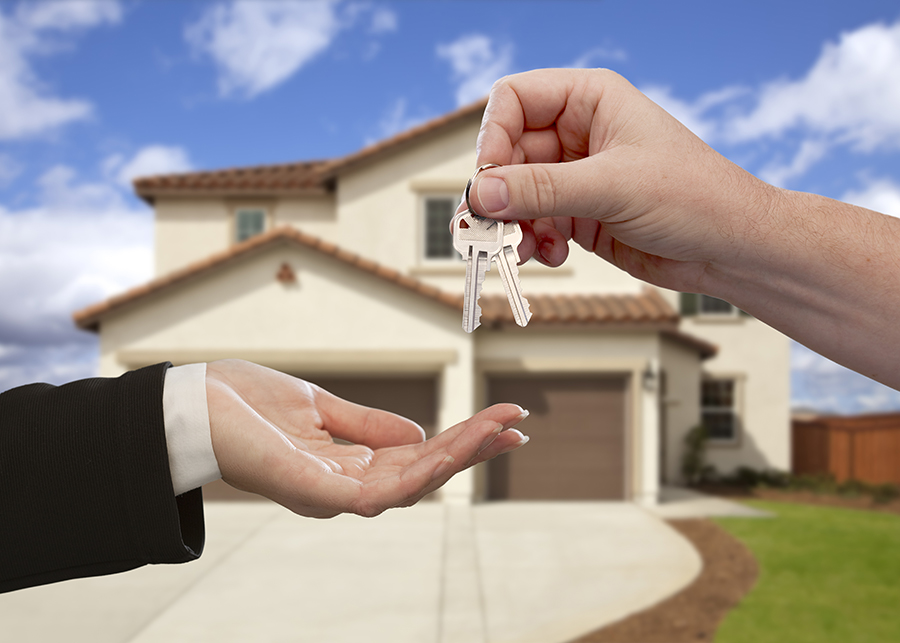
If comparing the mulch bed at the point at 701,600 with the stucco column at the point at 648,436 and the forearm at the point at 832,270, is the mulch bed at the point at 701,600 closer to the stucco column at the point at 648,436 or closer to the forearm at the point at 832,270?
the stucco column at the point at 648,436

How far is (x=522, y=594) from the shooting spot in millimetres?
7027

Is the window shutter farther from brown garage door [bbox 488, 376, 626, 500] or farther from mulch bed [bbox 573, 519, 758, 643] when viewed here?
mulch bed [bbox 573, 519, 758, 643]

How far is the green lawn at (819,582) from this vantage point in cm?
643

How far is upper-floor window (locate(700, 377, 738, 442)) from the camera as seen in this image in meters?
16.4

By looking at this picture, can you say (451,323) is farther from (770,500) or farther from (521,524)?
(770,500)

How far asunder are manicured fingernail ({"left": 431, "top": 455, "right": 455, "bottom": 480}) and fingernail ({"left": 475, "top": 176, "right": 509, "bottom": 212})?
803 millimetres

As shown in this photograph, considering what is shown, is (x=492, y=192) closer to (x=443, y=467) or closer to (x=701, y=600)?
(x=443, y=467)

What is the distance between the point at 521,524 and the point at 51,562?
899cm

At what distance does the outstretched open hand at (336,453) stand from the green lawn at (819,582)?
5.14 meters

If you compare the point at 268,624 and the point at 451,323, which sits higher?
the point at 451,323

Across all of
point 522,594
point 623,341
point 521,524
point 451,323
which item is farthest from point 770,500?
point 522,594

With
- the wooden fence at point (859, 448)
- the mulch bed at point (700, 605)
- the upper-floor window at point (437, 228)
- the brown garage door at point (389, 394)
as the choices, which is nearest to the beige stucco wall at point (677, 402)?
the wooden fence at point (859, 448)

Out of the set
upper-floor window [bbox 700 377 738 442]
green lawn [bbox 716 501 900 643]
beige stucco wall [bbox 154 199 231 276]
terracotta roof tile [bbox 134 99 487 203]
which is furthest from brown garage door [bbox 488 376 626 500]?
beige stucco wall [bbox 154 199 231 276]

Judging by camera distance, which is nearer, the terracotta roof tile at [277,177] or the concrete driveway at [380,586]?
the concrete driveway at [380,586]
